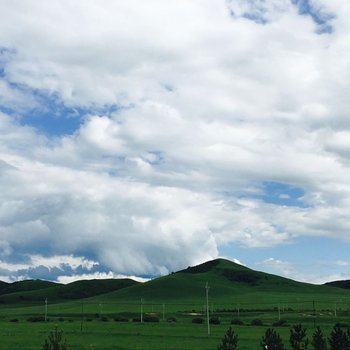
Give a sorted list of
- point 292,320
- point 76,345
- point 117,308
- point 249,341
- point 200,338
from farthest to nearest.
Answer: point 117,308, point 292,320, point 200,338, point 249,341, point 76,345

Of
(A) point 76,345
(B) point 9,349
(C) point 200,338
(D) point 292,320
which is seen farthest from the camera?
(D) point 292,320

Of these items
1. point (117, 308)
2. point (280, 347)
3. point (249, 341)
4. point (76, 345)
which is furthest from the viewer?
point (117, 308)

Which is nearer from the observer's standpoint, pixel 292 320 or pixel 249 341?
pixel 249 341

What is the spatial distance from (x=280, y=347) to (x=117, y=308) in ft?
516

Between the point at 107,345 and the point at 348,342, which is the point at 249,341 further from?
the point at 348,342

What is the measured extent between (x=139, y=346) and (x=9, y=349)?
14.8m

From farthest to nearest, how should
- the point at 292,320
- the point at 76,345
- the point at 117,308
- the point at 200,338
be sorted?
the point at 117,308
the point at 292,320
the point at 200,338
the point at 76,345

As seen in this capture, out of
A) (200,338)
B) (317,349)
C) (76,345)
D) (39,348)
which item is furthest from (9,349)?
(317,349)

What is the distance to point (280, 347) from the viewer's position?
4859cm

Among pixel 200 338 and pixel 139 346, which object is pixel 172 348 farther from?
pixel 200 338

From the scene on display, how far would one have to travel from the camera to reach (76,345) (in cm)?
6694

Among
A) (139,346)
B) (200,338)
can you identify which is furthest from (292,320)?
(139,346)

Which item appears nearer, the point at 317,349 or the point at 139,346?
the point at 317,349

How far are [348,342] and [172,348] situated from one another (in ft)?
71.4
